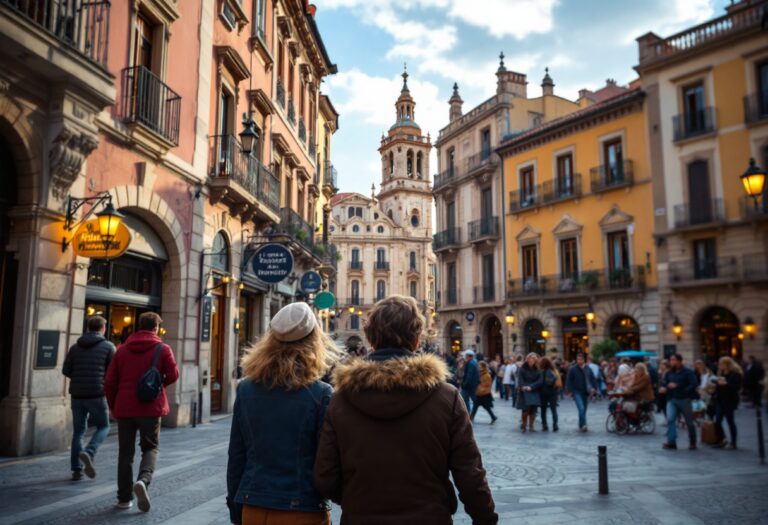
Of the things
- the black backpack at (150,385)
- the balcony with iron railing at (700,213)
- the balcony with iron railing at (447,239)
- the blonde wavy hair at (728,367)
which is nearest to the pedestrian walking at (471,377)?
the blonde wavy hair at (728,367)

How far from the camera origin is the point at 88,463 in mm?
6973

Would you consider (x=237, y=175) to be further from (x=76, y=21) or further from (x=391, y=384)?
(x=391, y=384)

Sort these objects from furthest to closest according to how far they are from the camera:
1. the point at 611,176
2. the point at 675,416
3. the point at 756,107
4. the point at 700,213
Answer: the point at 611,176 < the point at 700,213 < the point at 756,107 < the point at 675,416

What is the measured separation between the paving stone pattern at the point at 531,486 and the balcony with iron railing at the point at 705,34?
19.0 metres

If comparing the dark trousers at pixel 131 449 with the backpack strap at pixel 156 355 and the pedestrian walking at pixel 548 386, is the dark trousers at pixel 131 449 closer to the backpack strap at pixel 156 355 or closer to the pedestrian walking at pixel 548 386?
the backpack strap at pixel 156 355

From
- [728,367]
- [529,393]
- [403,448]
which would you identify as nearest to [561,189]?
[529,393]

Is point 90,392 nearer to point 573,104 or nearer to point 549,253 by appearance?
point 549,253

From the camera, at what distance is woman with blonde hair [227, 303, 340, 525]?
2865 mm

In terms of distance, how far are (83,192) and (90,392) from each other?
4.02m

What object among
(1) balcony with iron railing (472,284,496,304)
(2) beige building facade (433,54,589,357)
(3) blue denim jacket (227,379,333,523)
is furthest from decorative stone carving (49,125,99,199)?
(1) balcony with iron railing (472,284,496,304)

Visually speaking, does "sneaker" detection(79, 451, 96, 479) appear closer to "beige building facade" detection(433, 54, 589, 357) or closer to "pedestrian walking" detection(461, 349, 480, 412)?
"pedestrian walking" detection(461, 349, 480, 412)

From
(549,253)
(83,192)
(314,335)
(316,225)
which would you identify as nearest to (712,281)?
(549,253)

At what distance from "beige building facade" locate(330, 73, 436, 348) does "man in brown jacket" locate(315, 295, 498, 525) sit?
69.2 meters

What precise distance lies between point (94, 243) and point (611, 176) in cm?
2542
